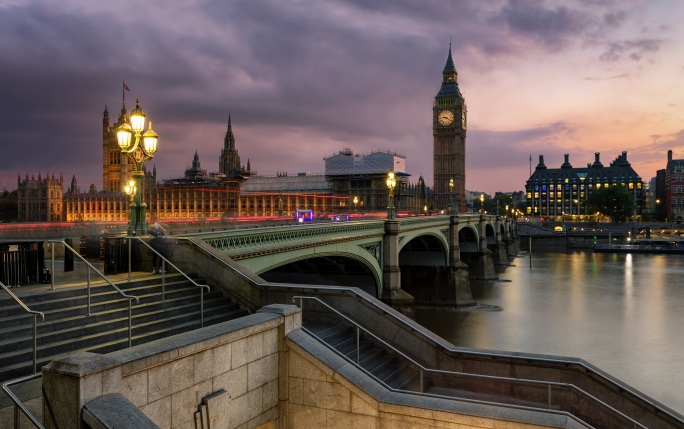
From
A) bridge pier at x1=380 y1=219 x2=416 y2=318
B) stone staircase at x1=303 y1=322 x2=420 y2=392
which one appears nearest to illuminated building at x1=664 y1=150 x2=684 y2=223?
bridge pier at x1=380 y1=219 x2=416 y2=318

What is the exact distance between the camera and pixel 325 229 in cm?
2391

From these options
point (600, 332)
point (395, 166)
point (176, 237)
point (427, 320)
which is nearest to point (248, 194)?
point (395, 166)

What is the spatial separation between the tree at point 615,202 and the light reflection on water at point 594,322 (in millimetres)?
84096

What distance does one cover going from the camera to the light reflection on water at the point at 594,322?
28156 mm

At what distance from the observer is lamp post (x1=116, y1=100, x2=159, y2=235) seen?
14591 mm

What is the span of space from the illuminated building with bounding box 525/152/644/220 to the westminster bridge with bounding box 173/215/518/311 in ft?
467

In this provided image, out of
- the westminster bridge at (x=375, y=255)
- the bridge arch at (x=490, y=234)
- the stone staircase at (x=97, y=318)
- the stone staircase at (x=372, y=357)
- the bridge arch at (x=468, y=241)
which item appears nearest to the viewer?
the stone staircase at (x=97, y=318)

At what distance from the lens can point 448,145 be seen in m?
168

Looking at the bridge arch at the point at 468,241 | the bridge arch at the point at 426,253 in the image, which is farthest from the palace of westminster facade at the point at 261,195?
the bridge arch at the point at 426,253

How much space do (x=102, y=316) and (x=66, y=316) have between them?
656 mm

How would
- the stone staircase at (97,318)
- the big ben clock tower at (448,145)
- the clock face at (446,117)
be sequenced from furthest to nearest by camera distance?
the clock face at (446,117) < the big ben clock tower at (448,145) < the stone staircase at (97,318)

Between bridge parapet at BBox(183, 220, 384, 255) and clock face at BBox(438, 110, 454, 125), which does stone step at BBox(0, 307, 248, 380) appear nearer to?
bridge parapet at BBox(183, 220, 384, 255)

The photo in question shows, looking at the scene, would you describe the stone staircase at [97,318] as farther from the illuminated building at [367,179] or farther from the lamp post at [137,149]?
the illuminated building at [367,179]

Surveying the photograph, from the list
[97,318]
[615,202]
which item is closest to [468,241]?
[97,318]
